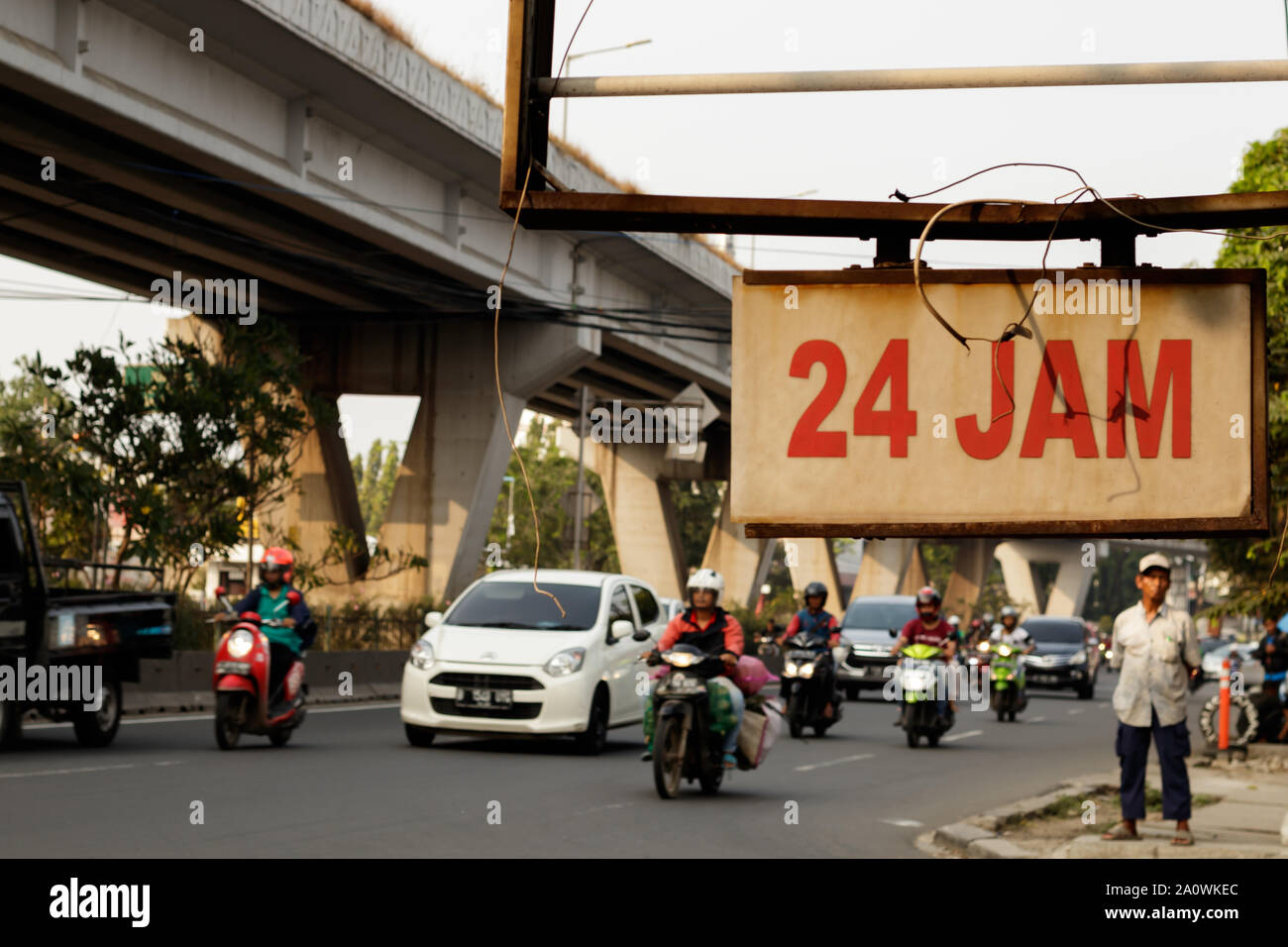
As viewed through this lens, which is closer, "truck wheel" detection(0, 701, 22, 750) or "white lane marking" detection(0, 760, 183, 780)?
"white lane marking" detection(0, 760, 183, 780)

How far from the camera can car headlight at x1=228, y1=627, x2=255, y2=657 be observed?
15086 mm

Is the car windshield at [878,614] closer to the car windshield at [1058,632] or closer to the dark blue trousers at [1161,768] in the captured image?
the car windshield at [1058,632]

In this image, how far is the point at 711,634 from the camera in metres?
13.3

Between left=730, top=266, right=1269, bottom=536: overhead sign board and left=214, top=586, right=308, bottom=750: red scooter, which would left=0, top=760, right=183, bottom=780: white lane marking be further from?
left=730, top=266, right=1269, bottom=536: overhead sign board

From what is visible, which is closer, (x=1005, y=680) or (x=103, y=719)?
(x=103, y=719)

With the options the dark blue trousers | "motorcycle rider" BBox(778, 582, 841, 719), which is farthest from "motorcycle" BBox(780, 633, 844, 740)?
the dark blue trousers

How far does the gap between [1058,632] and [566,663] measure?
86.3 ft

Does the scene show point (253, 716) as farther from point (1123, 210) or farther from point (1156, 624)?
point (1123, 210)

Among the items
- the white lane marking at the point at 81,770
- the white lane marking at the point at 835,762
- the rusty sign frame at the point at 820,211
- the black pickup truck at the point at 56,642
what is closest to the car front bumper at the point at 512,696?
the white lane marking at the point at 835,762

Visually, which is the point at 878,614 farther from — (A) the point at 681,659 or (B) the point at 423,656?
(A) the point at 681,659

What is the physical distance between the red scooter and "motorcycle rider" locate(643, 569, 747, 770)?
13.0 feet

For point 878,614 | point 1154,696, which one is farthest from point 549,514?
point 1154,696

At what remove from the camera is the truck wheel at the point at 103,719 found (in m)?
15.2
